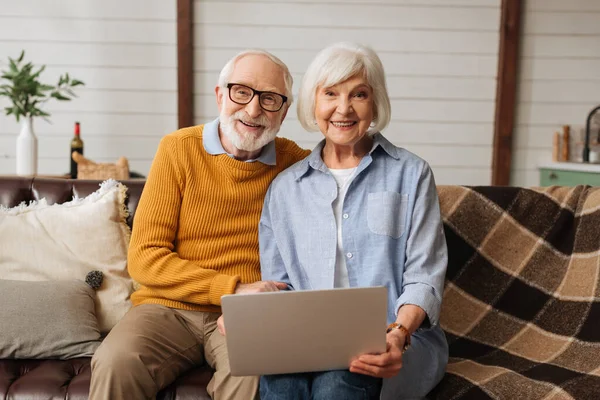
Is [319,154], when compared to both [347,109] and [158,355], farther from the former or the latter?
[158,355]

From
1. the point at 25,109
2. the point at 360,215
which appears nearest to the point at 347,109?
the point at 360,215

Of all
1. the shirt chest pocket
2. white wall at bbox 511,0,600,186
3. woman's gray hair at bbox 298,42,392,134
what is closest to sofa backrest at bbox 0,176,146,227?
woman's gray hair at bbox 298,42,392,134

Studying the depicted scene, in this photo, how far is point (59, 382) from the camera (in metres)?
1.88

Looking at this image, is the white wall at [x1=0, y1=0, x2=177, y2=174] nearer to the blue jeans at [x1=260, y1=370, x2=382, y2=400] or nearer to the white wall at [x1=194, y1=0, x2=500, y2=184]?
the white wall at [x1=194, y1=0, x2=500, y2=184]

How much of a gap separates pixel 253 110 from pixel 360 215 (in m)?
0.46

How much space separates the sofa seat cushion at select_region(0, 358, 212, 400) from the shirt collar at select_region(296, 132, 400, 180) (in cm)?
65

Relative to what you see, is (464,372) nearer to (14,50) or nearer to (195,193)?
(195,193)

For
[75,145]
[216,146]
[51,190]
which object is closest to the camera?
[216,146]

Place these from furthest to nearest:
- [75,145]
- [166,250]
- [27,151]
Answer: [75,145] → [27,151] → [166,250]

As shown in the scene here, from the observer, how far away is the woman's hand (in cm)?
153

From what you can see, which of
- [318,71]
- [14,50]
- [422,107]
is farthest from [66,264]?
[422,107]

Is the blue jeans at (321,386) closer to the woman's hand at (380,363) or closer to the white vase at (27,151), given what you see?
the woman's hand at (380,363)

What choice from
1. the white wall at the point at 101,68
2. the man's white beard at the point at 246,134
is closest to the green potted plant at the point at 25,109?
the white wall at the point at 101,68

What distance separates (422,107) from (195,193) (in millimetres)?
2792
